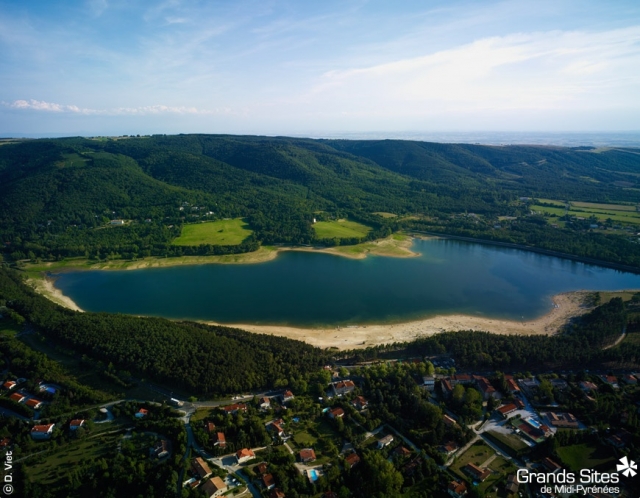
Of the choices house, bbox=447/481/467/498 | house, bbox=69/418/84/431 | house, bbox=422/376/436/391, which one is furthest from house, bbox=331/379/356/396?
house, bbox=69/418/84/431

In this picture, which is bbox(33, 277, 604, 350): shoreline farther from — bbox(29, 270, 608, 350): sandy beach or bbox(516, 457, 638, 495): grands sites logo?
bbox(516, 457, 638, 495): grands sites logo

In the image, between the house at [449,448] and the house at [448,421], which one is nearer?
the house at [449,448]

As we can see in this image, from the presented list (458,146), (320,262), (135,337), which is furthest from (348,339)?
(458,146)

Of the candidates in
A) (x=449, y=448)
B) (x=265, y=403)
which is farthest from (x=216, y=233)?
(x=449, y=448)

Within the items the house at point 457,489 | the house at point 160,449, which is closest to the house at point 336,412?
the house at point 457,489

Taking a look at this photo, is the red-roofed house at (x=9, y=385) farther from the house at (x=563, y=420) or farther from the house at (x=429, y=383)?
the house at (x=563, y=420)

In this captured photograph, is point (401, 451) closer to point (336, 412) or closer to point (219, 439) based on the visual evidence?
point (336, 412)
